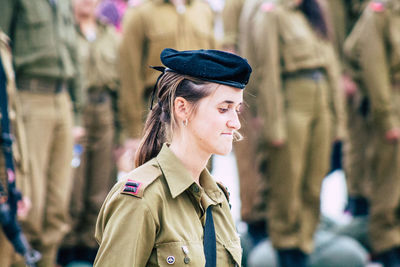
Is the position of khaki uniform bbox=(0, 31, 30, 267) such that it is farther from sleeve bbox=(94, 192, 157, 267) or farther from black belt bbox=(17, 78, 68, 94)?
sleeve bbox=(94, 192, 157, 267)

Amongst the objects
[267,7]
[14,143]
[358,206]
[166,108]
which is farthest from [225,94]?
[358,206]

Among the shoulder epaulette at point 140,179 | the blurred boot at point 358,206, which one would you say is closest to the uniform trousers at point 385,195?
the blurred boot at point 358,206

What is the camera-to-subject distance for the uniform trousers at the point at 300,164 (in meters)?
5.59

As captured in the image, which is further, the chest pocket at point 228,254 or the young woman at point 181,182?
the chest pocket at point 228,254

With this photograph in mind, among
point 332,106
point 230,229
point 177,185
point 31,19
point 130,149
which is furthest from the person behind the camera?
point 332,106

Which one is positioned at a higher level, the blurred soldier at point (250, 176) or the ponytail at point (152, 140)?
the ponytail at point (152, 140)

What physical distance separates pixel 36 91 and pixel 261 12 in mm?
1858

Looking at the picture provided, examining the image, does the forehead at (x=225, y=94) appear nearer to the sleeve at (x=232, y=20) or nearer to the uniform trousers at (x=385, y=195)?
the uniform trousers at (x=385, y=195)

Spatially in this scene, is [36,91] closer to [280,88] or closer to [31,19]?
[31,19]

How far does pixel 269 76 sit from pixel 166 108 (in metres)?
3.14

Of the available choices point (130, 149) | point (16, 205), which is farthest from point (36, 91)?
point (16, 205)

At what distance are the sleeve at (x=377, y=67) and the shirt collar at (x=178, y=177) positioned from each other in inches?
141

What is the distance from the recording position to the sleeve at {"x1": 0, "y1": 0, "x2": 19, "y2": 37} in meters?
4.71

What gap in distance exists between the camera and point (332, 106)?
5.75 m
